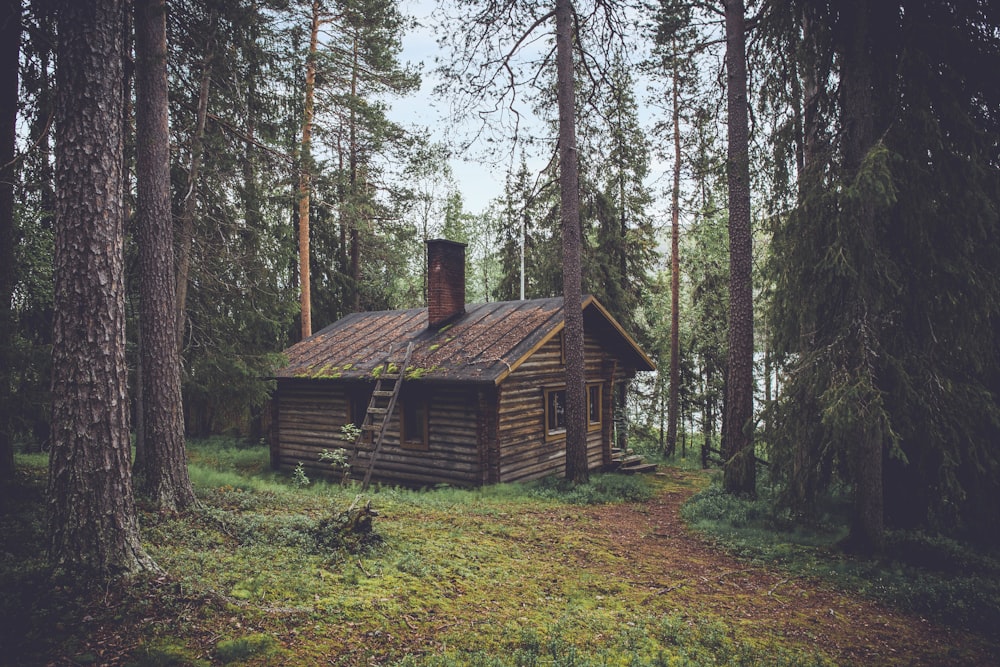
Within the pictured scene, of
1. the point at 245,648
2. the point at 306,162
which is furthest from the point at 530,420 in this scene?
the point at 245,648

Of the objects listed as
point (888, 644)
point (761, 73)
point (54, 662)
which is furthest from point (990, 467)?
point (54, 662)

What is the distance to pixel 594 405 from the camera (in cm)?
1709

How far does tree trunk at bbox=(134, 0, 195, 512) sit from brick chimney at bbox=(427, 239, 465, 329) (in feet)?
26.2

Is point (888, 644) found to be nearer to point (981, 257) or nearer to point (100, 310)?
point (981, 257)

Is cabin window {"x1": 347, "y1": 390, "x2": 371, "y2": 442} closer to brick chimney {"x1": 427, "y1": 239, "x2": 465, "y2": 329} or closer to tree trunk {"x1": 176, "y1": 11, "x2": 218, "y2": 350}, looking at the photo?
brick chimney {"x1": 427, "y1": 239, "x2": 465, "y2": 329}

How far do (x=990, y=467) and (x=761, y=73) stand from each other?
775 centimetres

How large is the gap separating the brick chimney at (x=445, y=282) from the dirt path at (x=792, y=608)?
9.01 m

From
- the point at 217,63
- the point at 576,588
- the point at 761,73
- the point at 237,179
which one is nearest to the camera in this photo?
the point at 576,588

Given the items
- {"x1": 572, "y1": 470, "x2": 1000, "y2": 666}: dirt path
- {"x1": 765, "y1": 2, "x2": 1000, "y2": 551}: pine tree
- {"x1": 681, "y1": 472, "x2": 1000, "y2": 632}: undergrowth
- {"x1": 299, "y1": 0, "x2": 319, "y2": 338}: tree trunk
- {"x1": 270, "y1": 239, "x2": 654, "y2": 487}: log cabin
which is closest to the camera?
{"x1": 572, "y1": 470, "x2": 1000, "y2": 666}: dirt path

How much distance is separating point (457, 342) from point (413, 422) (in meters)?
2.45

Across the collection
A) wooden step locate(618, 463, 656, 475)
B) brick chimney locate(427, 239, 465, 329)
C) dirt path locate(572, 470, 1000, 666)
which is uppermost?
brick chimney locate(427, 239, 465, 329)

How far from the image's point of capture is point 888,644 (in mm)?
5500

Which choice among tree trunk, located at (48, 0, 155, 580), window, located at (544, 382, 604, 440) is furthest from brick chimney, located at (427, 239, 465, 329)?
tree trunk, located at (48, 0, 155, 580)

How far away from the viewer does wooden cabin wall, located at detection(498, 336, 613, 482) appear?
1359 centimetres
